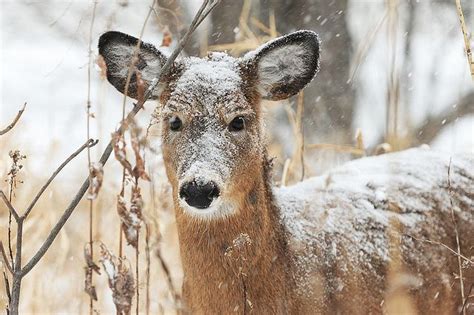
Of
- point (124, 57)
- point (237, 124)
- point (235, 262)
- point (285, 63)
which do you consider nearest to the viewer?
point (235, 262)

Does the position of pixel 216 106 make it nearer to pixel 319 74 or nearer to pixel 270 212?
pixel 270 212

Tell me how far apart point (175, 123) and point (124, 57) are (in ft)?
1.66

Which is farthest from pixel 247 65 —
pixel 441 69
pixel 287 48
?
pixel 441 69

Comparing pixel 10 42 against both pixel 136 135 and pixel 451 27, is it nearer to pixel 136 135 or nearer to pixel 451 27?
pixel 451 27

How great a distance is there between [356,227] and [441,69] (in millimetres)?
6015

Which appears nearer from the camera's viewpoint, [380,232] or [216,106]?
[216,106]

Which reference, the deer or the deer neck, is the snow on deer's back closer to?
the deer

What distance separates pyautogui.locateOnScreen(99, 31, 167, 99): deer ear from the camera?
404 cm

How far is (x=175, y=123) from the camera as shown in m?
3.89

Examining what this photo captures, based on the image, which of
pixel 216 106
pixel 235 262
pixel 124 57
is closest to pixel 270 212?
pixel 235 262

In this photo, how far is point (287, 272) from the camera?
3896 millimetres

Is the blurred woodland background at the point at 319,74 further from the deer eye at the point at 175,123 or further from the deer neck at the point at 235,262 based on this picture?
the deer neck at the point at 235,262

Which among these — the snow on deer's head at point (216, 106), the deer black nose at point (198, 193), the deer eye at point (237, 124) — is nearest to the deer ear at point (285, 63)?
the snow on deer's head at point (216, 106)

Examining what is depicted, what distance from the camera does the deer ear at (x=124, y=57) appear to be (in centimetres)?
404
